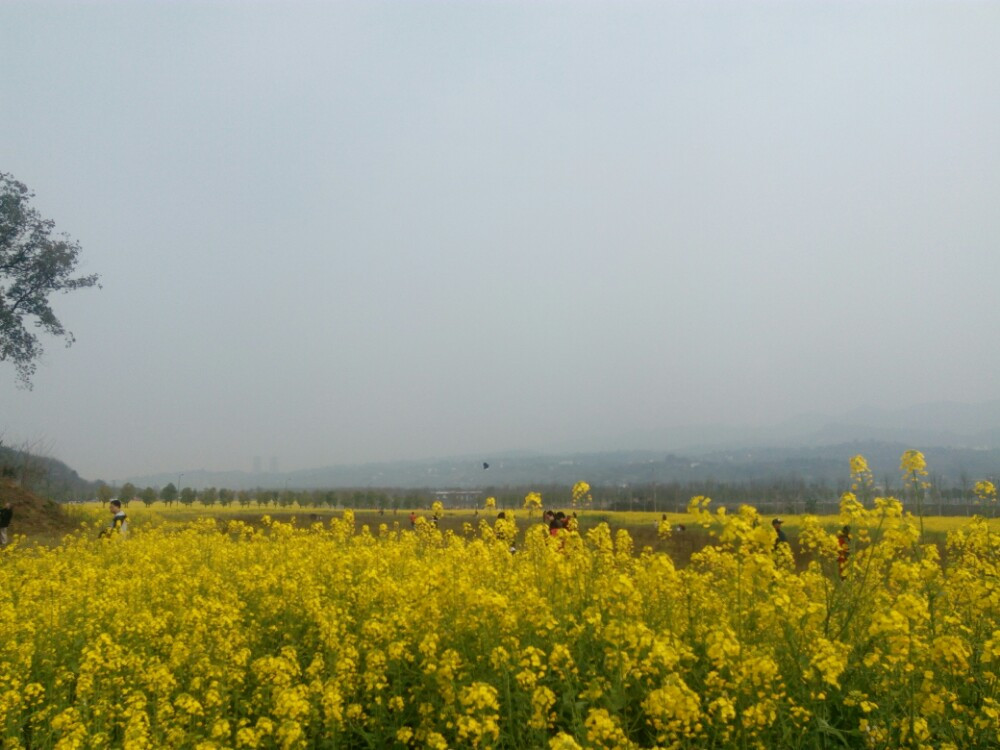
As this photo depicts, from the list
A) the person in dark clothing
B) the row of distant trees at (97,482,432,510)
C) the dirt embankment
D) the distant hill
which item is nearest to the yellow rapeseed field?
the person in dark clothing

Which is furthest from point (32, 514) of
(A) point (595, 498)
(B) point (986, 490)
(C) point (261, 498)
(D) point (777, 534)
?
(C) point (261, 498)

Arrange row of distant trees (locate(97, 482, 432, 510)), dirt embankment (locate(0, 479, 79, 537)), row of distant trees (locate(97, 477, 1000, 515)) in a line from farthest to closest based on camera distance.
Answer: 1. row of distant trees (locate(97, 482, 432, 510))
2. row of distant trees (locate(97, 477, 1000, 515))
3. dirt embankment (locate(0, 479, 79, 537))

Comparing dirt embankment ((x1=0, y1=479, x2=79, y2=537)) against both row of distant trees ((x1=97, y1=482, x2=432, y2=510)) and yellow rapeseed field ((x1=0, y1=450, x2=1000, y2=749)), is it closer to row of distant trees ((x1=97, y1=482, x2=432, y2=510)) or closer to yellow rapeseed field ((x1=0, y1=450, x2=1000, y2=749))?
yellow rapeseed field ((x1=0, y1=450, x2=1000, y2=749))

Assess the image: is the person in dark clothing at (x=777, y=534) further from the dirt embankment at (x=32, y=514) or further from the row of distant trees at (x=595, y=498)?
the row of distant trees at (x=595, y=498)

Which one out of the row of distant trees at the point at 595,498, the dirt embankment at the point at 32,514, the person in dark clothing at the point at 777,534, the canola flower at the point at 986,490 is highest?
the canola flower at the point at 986,490

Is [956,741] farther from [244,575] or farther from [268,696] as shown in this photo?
[244,575]

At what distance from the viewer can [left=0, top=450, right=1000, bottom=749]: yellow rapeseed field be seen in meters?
3.60

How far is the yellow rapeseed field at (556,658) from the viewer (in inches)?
142

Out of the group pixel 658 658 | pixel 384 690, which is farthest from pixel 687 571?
pixel 384 690

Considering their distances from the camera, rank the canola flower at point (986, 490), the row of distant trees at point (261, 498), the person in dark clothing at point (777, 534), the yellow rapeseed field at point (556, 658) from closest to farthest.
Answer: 1. the yellow rapeseed field at point (556, 658)
2. the person in dark clothing at point (777, 534)
3. the canola flower at point (986, 490)
4. the row of distant trees at point (261, 498)

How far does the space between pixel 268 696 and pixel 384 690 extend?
2.56 feet

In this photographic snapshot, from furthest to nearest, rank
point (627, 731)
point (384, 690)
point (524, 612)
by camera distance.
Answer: point (524, 612) → point (384, 690) → point (627, 731)

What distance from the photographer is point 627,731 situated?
3.54 metres

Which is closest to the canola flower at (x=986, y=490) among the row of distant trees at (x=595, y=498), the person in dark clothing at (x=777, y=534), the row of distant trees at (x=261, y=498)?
the person in dark clothing at (x=777, y=534)
